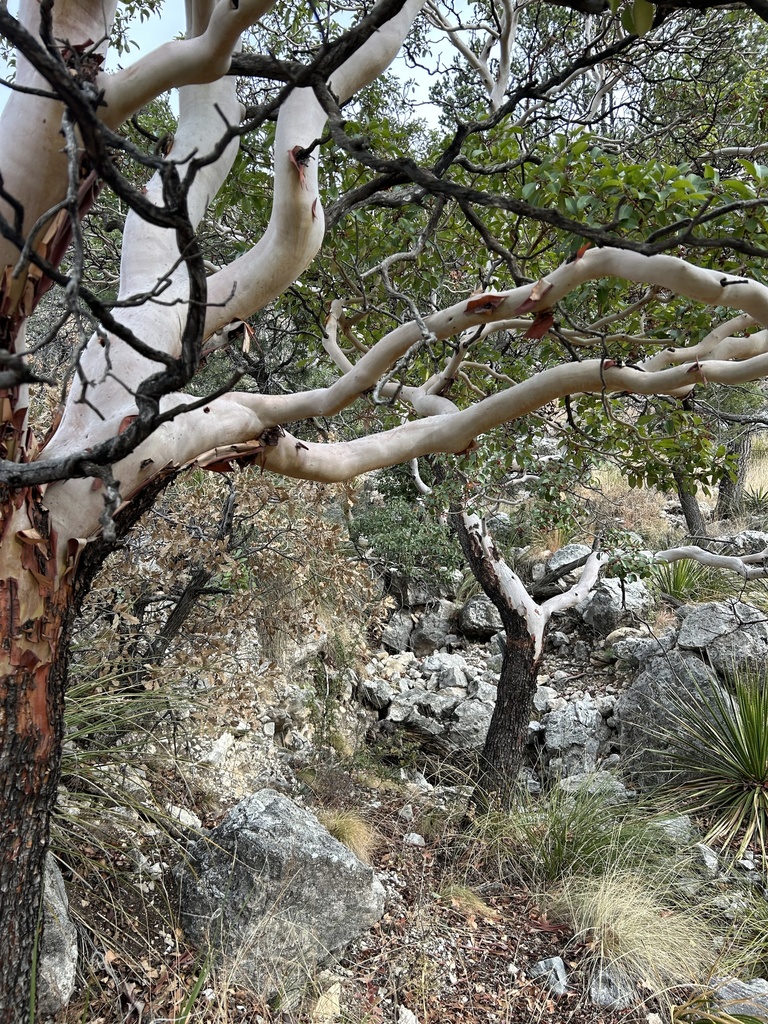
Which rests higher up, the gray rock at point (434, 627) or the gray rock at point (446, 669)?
the gray rock at point (434, 627)

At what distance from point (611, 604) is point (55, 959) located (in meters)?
6.77

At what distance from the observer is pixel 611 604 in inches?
311

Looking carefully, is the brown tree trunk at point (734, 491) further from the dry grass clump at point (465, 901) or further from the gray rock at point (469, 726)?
the dry grass clump at point (465, 901)

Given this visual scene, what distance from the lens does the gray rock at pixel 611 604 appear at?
25.8ft

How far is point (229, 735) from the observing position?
501cm

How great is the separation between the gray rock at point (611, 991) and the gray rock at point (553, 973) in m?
0.14

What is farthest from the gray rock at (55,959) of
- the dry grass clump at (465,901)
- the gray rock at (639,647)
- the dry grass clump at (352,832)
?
the gray rock at (639,647)

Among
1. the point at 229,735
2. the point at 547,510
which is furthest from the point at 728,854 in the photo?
the point at 229,735

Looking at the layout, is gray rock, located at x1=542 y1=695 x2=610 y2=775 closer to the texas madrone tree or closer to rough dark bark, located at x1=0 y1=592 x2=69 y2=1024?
the texas madrone tree

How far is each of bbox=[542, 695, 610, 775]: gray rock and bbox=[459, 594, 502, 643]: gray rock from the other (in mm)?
1793

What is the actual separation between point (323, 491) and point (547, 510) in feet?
7.68

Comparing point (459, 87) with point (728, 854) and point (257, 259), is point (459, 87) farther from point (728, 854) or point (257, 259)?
point (728, 854)

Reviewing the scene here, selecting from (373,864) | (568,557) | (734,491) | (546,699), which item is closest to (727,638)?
(546,699)

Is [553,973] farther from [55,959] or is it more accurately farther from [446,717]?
[446,717]
